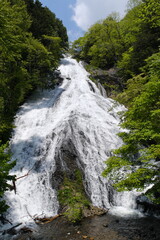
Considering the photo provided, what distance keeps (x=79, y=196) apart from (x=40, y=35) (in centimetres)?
2520

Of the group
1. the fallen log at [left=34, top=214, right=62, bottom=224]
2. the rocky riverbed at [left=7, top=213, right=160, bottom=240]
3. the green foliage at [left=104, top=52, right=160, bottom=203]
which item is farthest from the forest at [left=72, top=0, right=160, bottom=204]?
the fallen log at [left=34, top=214, right=62, bottom=224]

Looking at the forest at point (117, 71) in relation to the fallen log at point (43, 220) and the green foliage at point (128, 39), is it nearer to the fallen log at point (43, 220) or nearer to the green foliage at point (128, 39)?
the green foliage at point (128, 39)

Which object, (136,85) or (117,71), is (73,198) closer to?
(136,85)

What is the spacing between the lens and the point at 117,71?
1061 inches

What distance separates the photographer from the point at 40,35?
27.5 m

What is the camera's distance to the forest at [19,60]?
797cm

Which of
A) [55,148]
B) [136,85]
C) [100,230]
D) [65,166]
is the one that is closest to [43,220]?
[100,230]

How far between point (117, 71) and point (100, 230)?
2341 cm

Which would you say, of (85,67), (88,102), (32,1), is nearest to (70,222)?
(88,102)

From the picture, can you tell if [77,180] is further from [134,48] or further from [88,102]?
[134,48]

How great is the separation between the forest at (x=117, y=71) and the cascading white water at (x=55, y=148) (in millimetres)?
835

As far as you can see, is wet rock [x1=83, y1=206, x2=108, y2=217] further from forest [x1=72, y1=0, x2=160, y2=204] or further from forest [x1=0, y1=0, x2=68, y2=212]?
forest [x1=0, y1=0, x2=68, y2=212]

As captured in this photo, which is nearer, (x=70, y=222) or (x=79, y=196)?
(x=70, y=222)

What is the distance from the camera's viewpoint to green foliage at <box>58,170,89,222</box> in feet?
24.4
